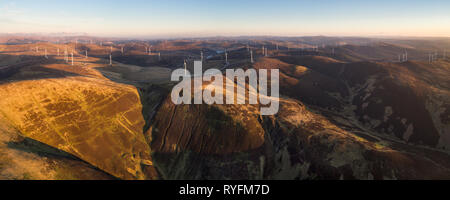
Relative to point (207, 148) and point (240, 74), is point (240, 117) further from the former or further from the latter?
point (240, 74)

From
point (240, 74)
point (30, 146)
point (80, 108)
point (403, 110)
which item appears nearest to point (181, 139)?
point (80, 108)

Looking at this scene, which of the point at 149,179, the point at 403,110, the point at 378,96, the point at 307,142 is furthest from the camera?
the point at 378,96

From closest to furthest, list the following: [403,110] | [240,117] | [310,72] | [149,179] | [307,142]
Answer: [149,179], [307,142], [240,117], [403,110], [310,72]

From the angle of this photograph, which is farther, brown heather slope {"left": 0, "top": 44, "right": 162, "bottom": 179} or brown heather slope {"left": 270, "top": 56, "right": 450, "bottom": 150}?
brown heather slope {"left": 270, "top": 56, "right": 450, "bottom": 150}

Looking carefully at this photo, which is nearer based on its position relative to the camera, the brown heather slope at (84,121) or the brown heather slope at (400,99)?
the brown heather slope at (84,121)

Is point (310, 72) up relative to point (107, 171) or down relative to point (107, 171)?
up

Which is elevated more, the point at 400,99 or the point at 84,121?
the point at 400,99

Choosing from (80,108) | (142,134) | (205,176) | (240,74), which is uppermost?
(240,74)

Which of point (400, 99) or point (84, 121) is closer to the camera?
point (84, 121)

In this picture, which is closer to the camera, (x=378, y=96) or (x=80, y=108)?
(x=80, y=108)

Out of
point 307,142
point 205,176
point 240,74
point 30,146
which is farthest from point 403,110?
point 30,146
